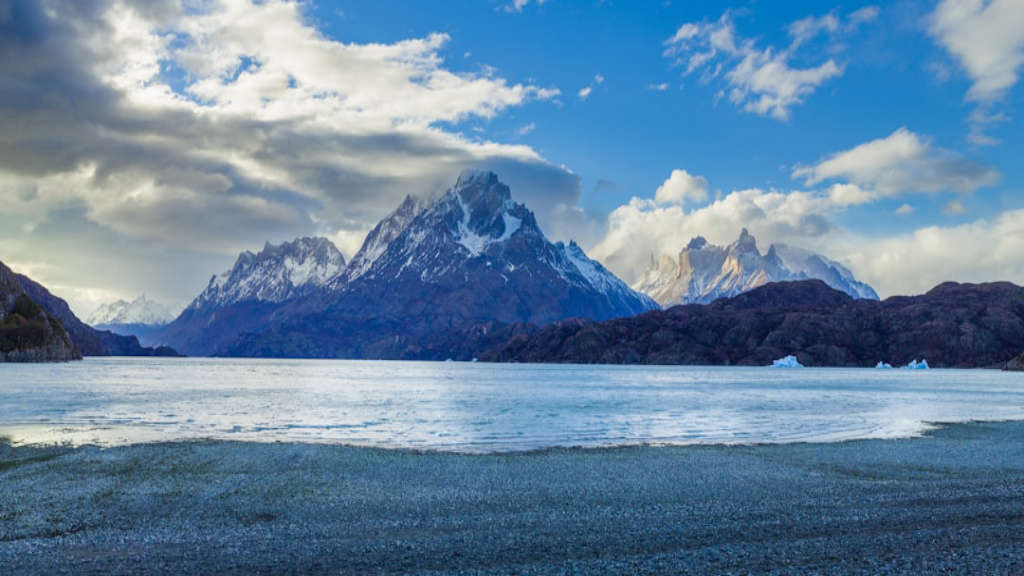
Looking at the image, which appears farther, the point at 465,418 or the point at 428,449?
the point at 465,418

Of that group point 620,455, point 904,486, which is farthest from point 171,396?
point 904,486

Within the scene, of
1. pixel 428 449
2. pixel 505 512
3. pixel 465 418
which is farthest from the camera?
pixel 465 418

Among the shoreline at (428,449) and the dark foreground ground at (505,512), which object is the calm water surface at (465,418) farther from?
the dark foreground ground at (505,512)

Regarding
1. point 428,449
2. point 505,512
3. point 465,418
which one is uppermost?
point 505,512

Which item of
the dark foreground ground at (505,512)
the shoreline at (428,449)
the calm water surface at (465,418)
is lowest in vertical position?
the calm water surface at (465,418)

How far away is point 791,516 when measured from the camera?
22.1m

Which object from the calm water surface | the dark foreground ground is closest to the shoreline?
the calm water surface

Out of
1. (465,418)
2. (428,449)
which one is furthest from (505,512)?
(465,418)

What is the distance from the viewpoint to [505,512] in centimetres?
2323

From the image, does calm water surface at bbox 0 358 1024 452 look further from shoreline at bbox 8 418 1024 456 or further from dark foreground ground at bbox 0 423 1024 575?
dark foreground ground at bbox 0 423 1024 575

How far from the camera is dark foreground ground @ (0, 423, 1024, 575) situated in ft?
55.7

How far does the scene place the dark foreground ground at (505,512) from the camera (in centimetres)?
1697

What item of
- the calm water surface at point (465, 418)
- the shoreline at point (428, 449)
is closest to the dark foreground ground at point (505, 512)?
the shoreline at point (428, 449)

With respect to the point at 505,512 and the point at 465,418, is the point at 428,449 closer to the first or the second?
the point at 505,512
